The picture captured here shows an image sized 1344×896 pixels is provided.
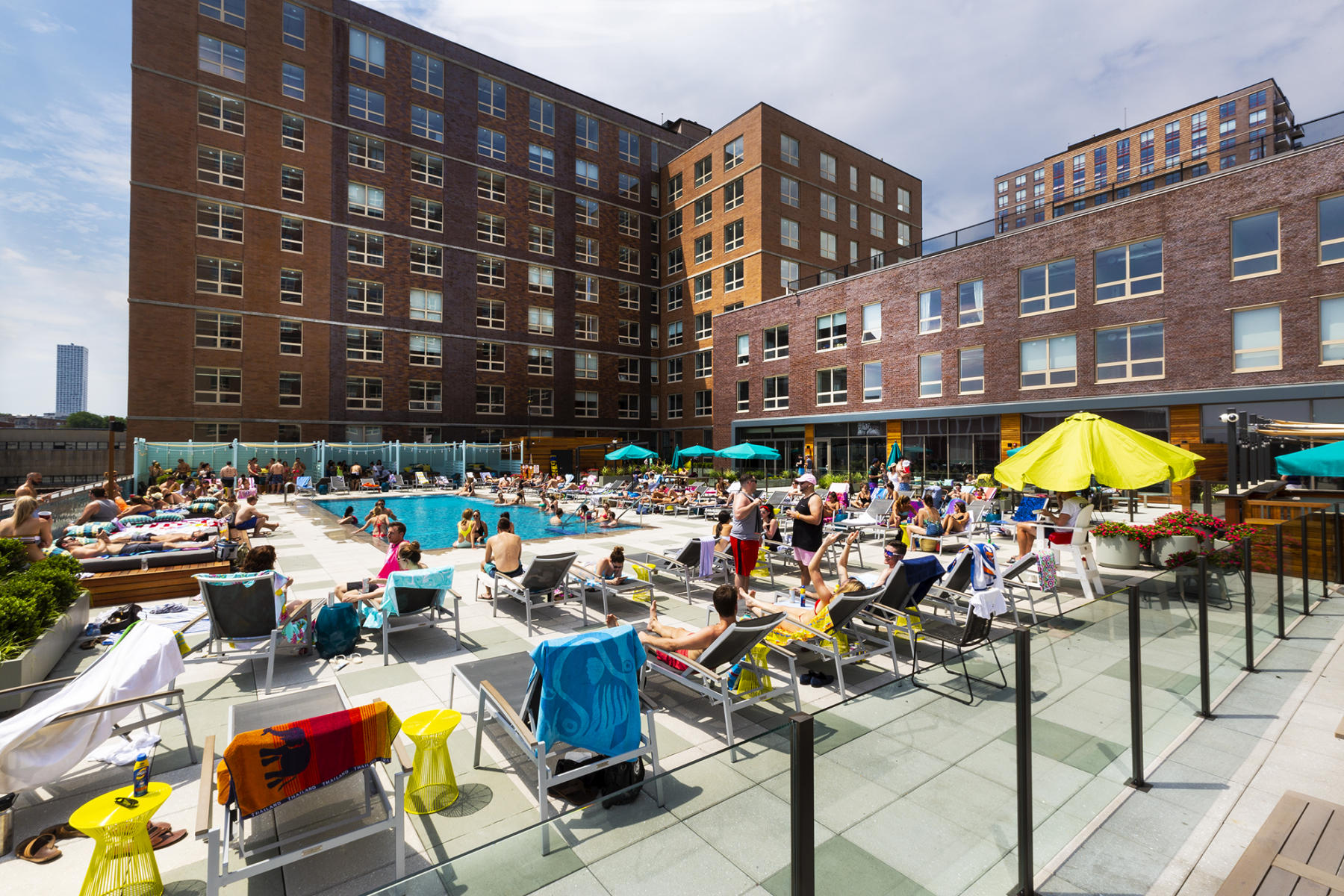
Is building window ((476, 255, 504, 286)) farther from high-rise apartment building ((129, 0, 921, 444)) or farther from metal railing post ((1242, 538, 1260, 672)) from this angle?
metal railing post ((1242, 538, 1260, 672))

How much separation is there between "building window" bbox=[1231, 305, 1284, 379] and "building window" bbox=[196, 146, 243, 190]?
4459 cm

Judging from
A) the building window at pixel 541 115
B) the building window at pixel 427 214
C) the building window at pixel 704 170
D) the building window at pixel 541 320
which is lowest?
the building window at pixel 541 320

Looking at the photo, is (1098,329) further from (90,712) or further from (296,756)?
(90,712)

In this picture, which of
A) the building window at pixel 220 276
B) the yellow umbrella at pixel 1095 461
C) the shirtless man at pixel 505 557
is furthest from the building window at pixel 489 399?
the yellow umbrella at pixel 1095 461

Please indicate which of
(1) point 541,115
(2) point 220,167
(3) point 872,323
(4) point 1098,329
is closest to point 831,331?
(3) point 872,323

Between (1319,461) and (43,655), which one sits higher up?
(1319,461)

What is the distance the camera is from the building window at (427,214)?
36.8 metres

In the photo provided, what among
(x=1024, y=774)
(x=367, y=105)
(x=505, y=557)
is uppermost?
(x=367, y=105)

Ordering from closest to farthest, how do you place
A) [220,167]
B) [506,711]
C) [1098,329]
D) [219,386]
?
[506,711]
[1098,329]
[219,386]
[220,167]

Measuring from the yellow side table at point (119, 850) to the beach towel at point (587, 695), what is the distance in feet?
6.23

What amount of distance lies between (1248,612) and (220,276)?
134 feet

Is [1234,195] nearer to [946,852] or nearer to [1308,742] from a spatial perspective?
[1308,742]

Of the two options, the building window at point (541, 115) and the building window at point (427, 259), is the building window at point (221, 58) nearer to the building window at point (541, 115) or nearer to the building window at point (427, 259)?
the building window at point (427, 259)

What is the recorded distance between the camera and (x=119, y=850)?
2.79 meters
